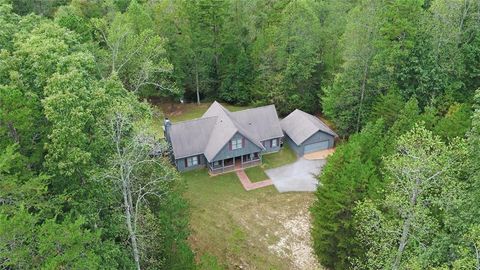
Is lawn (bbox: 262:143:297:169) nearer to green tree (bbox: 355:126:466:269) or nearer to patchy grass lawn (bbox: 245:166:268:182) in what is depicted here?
patchy grass lawn (bbox: 245:166:268:182)

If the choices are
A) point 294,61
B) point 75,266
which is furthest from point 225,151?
point 75,266

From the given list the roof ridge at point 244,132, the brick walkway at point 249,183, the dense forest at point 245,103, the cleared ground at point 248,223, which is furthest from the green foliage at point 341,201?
the roof ridge at point 244,132

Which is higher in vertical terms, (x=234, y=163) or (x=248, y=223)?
(x=234, y=163)

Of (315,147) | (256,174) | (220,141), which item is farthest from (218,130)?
(315,147)

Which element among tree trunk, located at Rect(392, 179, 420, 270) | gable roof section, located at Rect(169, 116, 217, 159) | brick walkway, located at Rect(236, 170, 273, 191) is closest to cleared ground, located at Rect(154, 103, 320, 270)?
brick walkway, located at Rect(236, 170, 273, 191)

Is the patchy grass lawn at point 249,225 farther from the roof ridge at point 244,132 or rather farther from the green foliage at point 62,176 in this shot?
the green foliage at point 62,176

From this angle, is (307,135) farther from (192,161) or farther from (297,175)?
(192,161)

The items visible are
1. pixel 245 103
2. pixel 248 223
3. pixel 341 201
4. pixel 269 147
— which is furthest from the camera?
pixel 245 103
